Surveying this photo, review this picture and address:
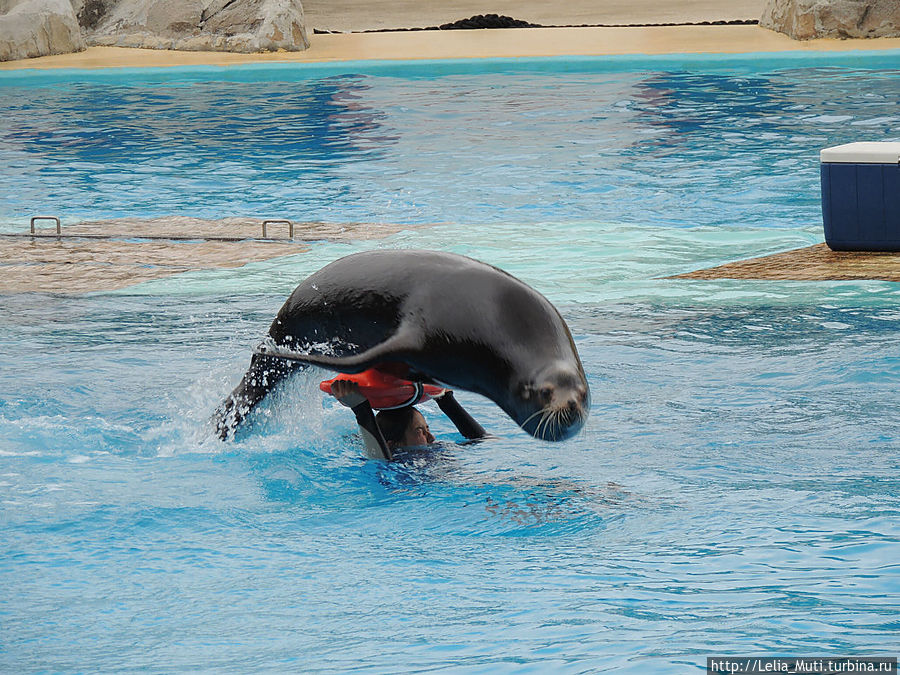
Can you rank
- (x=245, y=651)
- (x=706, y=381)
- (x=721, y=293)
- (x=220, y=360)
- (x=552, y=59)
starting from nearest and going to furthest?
(x=245, y=651) → (x=706, y=381) → (x=220, y=360) → (x=721, y=293) → (x=552, y=59)

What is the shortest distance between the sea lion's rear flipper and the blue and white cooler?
4.61 m

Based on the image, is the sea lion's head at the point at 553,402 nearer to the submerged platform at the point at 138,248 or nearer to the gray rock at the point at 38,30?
the submerged platform at the point at 138,248

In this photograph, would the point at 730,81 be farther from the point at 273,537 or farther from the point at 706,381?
the point at 273,537

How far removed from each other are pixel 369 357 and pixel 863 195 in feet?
15.8

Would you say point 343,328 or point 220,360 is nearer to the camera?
point 343,328

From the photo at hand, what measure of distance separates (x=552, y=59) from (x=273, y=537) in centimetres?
1583

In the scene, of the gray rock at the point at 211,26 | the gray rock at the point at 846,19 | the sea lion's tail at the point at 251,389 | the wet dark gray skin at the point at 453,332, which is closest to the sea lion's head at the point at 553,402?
the wet dark gray skin at the point at 453,332

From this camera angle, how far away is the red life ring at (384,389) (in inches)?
145

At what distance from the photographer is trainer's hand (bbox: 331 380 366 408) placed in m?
3.67

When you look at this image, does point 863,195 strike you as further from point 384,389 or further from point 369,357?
point 369,357

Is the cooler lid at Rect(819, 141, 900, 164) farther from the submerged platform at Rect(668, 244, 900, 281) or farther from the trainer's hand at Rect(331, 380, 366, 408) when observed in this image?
the trainer's hand at Rect(331, 380, 366, 408)

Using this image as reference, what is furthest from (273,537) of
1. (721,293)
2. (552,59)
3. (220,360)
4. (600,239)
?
(552,59)

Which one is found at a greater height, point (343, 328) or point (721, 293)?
point (343, 328)

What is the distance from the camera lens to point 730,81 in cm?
1684
